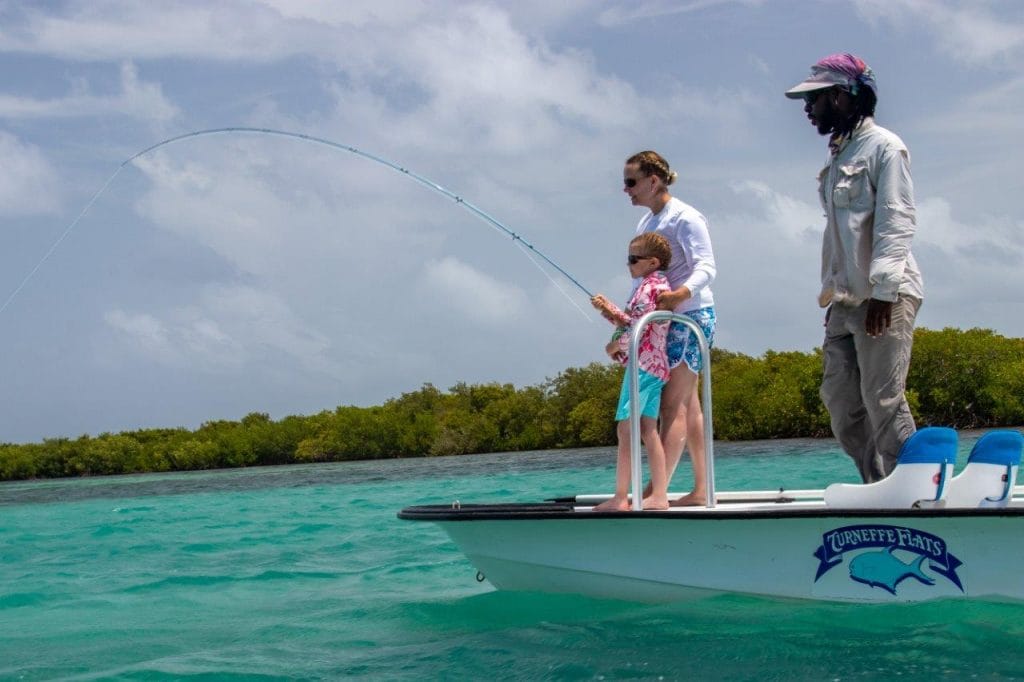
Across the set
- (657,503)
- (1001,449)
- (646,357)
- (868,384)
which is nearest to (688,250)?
(646,357)

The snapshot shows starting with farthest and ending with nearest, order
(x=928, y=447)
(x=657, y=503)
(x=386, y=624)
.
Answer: (x=386, y=624) → (x=657, y=503) → (x=928, y=447)

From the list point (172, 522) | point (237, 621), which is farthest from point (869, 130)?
point (172, 522)

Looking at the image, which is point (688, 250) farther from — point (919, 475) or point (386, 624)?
point (386, 624)

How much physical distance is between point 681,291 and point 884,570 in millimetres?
1557

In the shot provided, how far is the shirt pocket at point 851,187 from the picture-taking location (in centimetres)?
511

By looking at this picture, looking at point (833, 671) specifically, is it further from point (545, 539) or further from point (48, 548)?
point (48, 548)

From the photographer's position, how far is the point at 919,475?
15.8 ft

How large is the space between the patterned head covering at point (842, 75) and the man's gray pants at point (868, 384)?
3.34ft

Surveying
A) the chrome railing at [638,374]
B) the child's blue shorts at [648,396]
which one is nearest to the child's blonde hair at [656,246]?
the chrome railing at [638,374]

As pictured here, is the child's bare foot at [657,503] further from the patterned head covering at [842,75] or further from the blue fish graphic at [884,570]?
the patterned head covering at [842,75]

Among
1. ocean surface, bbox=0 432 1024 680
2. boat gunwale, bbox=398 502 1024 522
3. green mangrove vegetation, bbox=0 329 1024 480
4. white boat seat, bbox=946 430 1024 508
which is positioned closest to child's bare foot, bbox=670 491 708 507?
boat gunwale, bbox=398 502 1024 522

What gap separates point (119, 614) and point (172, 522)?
7966mm

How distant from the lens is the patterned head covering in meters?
5.20

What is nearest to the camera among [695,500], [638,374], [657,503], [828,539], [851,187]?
[828,539]
